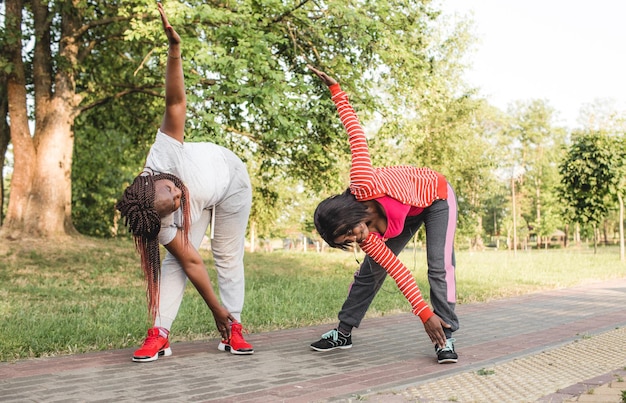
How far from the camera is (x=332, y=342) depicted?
185 inches

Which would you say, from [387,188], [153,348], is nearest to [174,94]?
[387,188]

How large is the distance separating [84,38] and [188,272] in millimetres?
12573

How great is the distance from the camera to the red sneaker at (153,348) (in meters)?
4.11

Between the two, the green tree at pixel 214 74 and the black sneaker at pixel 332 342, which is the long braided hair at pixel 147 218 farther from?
the green tree at pixel 214 74

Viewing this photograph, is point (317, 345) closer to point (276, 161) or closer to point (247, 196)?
point (247, 196)

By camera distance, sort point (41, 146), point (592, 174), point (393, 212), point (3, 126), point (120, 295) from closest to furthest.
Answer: point (393, 212) → point (120, 295) → point (41, 146) → point (3, 126) → point (592, 174)

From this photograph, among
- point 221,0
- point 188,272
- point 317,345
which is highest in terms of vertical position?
point 221,0

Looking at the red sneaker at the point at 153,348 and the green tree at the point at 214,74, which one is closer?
the red sneaker at the point at 153,348

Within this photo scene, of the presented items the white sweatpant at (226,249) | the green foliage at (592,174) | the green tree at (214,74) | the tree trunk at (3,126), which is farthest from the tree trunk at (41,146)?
the green foliage at (592,174)

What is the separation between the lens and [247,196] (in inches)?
177

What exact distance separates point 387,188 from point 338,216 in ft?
1.47

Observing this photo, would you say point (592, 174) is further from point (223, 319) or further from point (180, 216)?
point (180, 216)

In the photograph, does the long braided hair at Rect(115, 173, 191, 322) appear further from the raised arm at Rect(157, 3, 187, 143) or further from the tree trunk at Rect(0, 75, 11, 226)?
the tree trunk at Rect(0, 75, 11, 226)

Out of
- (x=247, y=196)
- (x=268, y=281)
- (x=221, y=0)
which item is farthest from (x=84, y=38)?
(x=247, y=196)
